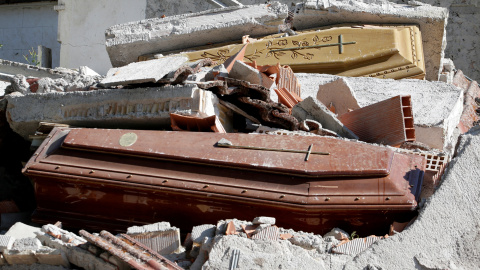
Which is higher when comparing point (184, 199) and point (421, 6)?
point (421, 6)

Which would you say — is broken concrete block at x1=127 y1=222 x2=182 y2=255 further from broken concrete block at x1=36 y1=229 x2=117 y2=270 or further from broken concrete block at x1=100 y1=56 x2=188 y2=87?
broken concrete block at x1=100 y1=56 x2=188 y2=87

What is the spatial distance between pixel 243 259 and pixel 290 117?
6.47 feet

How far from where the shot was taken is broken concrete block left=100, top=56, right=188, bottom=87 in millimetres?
5898

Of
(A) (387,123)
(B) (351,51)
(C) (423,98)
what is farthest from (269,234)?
(B) (351,51)

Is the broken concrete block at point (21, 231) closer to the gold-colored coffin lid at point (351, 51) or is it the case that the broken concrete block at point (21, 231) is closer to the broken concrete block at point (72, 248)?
the broken concrete block at point (72, 248)

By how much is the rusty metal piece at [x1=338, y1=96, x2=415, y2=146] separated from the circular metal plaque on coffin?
1.58m

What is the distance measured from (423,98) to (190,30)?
101 inches

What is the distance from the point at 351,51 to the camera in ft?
24.1

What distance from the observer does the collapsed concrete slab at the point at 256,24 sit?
304 inches

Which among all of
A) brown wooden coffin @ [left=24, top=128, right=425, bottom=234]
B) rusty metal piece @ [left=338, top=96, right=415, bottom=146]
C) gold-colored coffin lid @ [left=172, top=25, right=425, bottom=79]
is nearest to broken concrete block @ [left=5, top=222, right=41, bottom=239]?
brown wooden coffin @ [left=24, top=128, right=425, bottom=234]

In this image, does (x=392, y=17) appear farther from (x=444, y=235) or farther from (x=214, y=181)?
(x=444, y=235)

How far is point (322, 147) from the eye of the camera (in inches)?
198

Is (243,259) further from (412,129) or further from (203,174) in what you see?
(412,129)

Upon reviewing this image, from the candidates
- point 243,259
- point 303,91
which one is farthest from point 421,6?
point 243,259
